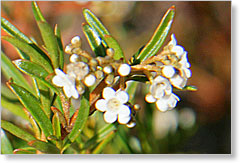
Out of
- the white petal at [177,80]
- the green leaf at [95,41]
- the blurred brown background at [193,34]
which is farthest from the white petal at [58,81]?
the blurred brown background at [193,34]

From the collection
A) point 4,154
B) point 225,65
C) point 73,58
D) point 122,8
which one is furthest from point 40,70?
point 122,8

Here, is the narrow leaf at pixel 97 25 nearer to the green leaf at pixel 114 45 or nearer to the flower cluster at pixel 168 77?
the green leaf at pixel 114 45

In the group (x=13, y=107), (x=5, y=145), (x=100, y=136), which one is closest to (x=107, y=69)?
(x=100, y=136)

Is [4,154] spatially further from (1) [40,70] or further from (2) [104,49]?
(2) [104,49]

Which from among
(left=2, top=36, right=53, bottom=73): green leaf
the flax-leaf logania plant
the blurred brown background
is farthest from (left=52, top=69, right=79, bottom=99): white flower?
the blurred brown background

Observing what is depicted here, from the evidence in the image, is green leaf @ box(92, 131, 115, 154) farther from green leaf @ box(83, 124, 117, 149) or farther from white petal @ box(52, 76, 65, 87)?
white petal @ box(52, 76, 65, 87)

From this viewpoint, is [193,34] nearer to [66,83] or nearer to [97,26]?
[97,26]
